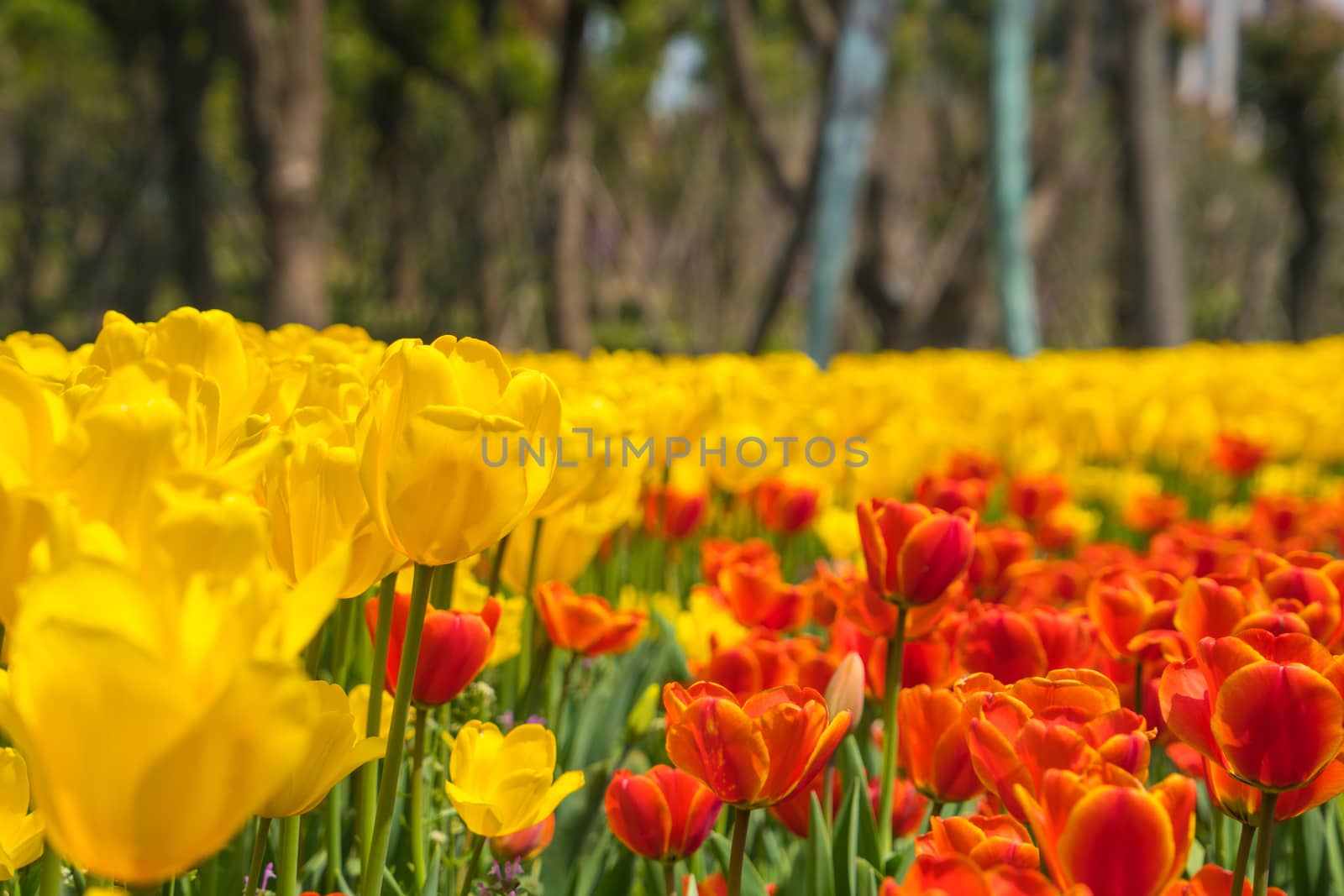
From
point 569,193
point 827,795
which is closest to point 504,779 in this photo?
point 827,795

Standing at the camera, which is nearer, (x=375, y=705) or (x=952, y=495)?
(x=375, y=705)

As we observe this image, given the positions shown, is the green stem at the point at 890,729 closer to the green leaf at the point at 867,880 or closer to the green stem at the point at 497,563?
the green leaf at the point at 867,880

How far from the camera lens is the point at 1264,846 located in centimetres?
67

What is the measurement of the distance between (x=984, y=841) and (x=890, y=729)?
0.39 metres

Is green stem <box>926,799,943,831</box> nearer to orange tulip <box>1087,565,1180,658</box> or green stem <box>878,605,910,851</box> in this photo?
green stem <box>878,605,910,851</box>

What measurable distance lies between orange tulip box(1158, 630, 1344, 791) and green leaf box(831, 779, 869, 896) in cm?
27

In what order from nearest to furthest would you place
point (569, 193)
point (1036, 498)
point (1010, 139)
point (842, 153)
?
point (1036, 498) → point (842, 153) → point (1010, 139) → point (569, 193)

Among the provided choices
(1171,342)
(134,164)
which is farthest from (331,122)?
(1171,342)

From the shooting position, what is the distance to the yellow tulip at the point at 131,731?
40 cm

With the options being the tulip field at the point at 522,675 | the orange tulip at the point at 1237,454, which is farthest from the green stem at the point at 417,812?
the orange tulip at the point at 1237,454

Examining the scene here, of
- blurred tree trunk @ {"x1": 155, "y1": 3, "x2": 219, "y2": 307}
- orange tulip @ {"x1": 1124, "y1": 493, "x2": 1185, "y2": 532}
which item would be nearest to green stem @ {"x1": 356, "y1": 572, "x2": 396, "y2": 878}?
orange tulip @ {"x1": 1124, "y1": 493, "x2": 1185, "y2": 532}

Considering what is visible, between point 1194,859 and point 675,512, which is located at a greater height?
point 675,512

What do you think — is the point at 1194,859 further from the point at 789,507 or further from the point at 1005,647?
the point at 789,507

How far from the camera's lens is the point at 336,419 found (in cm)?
75
